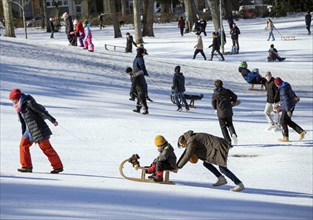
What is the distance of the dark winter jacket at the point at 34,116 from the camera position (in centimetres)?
1064

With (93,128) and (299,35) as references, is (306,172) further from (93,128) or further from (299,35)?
(299,35)

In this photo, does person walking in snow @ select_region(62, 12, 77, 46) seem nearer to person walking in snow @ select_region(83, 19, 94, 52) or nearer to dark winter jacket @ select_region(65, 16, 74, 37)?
dark winter jacket @ select_region(65, 16, 74, 37)

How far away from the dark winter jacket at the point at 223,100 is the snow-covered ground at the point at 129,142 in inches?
32.9

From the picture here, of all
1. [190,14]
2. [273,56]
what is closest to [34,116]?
[273,56]

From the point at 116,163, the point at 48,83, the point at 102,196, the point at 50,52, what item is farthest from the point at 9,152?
the point at 50,52

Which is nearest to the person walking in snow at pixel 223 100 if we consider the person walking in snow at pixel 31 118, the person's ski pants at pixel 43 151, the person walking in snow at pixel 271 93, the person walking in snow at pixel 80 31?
the person walking in snow at pixel 271 93

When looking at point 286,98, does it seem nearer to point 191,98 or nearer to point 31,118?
point 191,98

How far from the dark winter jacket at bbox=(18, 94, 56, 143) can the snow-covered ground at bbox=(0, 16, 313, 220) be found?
67 cm

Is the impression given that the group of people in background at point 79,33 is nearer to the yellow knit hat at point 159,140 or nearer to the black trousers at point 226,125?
the black trousers at point 226,125

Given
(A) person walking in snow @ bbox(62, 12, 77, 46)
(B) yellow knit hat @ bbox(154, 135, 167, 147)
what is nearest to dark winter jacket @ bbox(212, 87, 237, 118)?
(B) yellow knit hat @ bbox(154, 135, 167, 147)

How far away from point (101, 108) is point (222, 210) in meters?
11.5

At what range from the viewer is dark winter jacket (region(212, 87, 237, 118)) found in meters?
14.7

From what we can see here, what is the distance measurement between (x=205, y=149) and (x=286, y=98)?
18.6 feet

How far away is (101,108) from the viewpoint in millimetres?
20203
